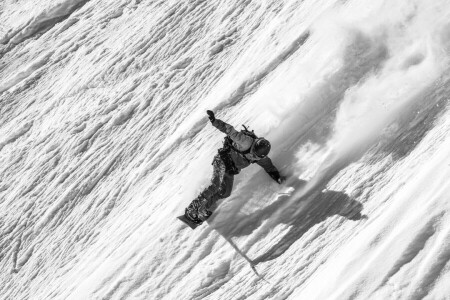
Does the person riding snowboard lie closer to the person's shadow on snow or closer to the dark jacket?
the dark jacket

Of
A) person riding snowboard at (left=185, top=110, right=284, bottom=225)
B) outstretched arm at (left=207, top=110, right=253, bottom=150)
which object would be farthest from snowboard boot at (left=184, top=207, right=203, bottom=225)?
outstretched arm at (left=207, top=110, right=253, bottom=150)

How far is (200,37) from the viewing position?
13.9 metres

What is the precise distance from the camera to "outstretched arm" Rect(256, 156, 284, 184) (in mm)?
8913

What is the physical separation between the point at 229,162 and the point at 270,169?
3.03 ft

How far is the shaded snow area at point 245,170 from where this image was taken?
819 cm

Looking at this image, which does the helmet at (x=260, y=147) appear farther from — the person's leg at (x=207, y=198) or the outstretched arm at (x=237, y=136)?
the person's leg at (x=207, y=198)

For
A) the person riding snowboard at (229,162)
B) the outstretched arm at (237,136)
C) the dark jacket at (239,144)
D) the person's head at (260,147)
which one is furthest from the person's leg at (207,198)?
the person's head at (260,147)

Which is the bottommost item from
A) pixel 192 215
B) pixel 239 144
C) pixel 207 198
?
pixel 192 215

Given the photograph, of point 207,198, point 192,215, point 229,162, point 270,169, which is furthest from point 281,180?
point 192,215

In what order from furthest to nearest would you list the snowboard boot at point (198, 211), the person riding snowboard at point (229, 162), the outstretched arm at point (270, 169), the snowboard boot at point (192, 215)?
1. the snowboard boot at point (192, 215)
2. the snowboard boot at point (198, 211)
3. the outstretched arm at point (270, 169)
4. the person riding snowboard at point (229, 162)

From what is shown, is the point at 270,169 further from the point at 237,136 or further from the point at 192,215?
the point at 192,215

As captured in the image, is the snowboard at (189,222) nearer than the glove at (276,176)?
No

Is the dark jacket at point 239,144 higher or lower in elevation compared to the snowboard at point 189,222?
higher

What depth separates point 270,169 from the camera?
9.17 metres
